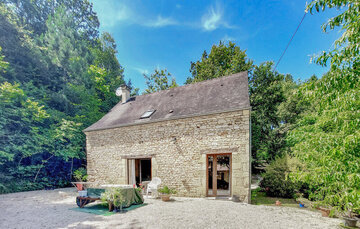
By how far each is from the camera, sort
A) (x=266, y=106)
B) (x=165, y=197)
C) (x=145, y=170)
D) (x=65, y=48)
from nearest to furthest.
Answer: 1. (x=165, y=197)
2. (x=145, y=170)
3. (x=266, y=106)
4. (x=65, y=48)

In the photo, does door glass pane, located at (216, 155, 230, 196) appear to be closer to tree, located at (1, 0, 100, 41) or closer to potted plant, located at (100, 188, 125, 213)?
potted plant, located at (100, 188, 125, 213)

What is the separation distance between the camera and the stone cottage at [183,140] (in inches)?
249

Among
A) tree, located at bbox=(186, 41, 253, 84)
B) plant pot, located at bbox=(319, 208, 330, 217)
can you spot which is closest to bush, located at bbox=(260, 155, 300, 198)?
plant pot, located at bbox=(319, 208, 330, 217)

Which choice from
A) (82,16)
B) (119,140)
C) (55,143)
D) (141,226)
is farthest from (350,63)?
(82,16)

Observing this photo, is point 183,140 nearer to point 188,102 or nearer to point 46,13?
point 188,102

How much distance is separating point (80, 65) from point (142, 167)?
35.1 feet

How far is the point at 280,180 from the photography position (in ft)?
23.9

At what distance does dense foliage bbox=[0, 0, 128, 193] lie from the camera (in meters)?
8.77

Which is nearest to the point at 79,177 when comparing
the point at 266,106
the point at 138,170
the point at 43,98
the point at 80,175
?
the point at 80,175

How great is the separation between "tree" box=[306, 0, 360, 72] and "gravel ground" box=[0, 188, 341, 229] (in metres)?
3.87

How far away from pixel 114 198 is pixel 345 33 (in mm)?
6656

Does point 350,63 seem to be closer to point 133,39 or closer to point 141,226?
point 141,226

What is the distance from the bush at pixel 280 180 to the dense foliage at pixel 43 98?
11471mm

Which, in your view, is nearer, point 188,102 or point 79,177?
Answer: point 188,102
